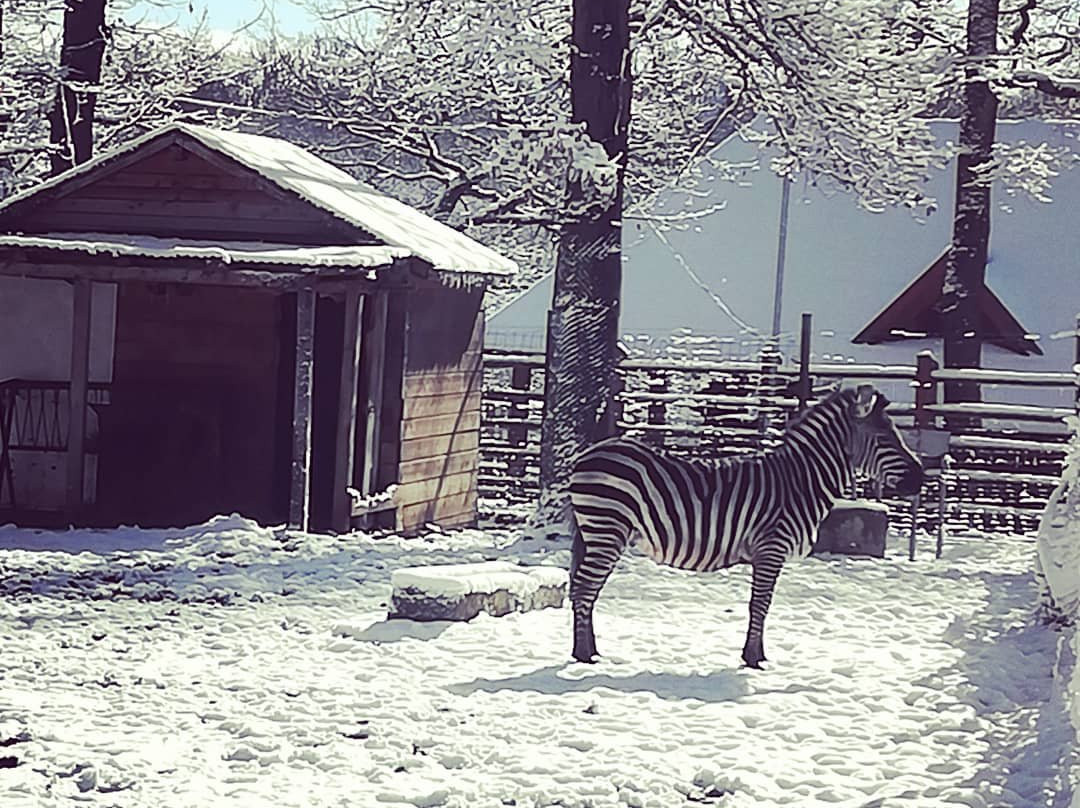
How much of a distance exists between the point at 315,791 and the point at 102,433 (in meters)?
9.46

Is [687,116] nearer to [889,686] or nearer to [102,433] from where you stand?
[102,433]

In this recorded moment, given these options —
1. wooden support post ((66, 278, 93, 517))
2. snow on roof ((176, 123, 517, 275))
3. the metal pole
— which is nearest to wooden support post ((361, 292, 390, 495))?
snow on roof ((176, 123, 517, 275))

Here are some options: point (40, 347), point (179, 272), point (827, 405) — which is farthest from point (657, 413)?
point (827, 405)

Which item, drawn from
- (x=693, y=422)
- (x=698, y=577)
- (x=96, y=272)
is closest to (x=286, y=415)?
(x=96, y=272)

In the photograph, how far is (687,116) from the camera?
2234cm

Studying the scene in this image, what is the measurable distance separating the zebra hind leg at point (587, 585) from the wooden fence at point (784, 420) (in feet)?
27.3

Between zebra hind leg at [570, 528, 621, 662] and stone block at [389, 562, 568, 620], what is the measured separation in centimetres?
130

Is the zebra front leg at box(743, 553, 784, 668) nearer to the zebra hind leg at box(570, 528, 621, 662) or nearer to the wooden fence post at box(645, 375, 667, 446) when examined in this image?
the zebra hind leg at box(570, 528, 621, 662)

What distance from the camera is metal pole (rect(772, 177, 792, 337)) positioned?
79.7 feet

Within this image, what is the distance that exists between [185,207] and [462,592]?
6626mm

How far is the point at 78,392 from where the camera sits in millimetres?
15359

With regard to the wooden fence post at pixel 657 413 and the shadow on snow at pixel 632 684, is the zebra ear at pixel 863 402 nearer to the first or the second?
the shadow on snow at pixel 632 684

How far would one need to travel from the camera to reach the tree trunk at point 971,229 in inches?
846

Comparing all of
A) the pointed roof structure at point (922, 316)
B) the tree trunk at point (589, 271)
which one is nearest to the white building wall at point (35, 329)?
the tree trunk at point (589, 271)
